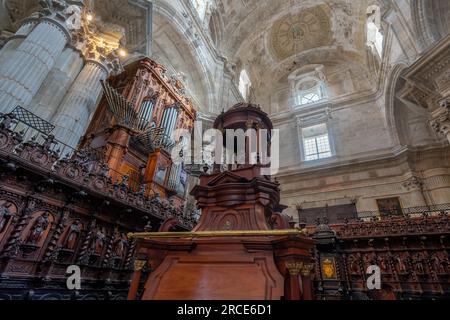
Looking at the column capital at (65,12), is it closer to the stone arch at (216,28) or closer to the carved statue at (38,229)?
the carved statue at (38,229)

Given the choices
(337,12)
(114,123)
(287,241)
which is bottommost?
(287,241)

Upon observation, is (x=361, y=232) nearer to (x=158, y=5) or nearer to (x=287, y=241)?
(x=287, y=241)

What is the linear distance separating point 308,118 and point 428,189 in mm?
8411

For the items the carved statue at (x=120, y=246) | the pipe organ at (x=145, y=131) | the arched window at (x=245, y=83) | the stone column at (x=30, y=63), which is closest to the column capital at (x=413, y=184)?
the pipe organ at (x=145, y=131)

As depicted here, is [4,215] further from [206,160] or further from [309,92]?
[309,92]

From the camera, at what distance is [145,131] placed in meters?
8.38

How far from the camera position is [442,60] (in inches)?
277

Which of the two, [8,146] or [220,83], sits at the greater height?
[220,83]

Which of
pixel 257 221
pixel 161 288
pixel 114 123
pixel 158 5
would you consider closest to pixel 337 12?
pixel 158 5

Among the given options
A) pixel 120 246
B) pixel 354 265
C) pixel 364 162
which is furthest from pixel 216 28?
pixel 354 265

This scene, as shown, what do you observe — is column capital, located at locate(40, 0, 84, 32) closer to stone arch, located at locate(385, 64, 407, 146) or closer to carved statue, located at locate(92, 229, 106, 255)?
carved statue, located at locate(92, 229, 106, 255)

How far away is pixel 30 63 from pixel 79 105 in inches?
61.5

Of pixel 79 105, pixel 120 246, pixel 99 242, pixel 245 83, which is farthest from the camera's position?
pixel 245 83

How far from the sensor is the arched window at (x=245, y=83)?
18164mm
